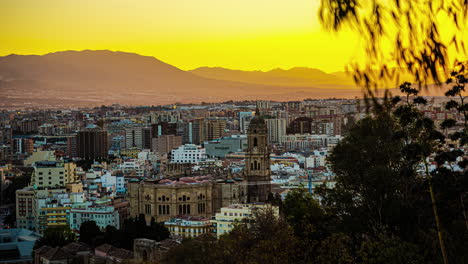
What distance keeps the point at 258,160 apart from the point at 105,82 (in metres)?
60.8

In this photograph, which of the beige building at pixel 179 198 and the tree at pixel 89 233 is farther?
the beige building at pixel 179 198

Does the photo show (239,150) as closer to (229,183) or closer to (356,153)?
(229,183)

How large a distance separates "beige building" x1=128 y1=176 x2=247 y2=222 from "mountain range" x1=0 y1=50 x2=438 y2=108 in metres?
39.8

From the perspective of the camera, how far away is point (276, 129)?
209 ft

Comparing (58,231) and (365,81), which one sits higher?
(365,81)

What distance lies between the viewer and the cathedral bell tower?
23641 millimetres

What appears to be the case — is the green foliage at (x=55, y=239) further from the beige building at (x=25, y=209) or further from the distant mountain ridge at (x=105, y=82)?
the distant mountain ridge at (x=105, y=82)

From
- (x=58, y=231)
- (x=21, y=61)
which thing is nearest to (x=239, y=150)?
(x=21, y=61)

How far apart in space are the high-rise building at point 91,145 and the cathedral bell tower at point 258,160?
1159 inches

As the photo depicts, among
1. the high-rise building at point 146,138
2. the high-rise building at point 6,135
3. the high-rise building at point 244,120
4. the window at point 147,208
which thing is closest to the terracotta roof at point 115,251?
the window at point 147,208

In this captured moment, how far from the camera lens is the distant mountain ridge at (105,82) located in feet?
223

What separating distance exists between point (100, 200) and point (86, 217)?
1.72m

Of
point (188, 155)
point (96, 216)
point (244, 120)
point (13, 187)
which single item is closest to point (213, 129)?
point (244, 120)

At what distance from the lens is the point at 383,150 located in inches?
393
